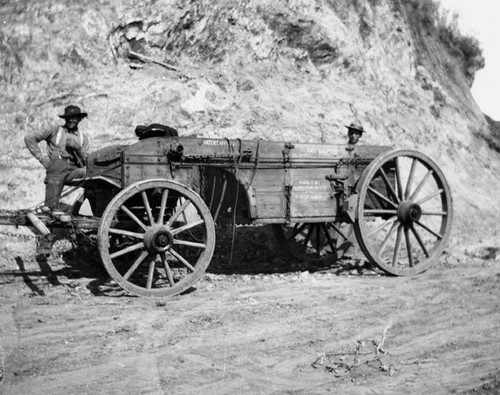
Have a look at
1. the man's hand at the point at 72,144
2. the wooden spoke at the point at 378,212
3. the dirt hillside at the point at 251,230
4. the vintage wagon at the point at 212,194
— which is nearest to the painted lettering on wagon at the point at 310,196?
the vintage wagon at the point at 212,194

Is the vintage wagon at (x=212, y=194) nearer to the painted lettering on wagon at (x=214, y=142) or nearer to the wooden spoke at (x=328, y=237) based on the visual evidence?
the painted lettering on wagon at (x=214, y=142)

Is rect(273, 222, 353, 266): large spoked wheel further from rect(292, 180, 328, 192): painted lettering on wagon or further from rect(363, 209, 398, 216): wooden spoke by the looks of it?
rect(292, 180, 328, 192): painted lettering on wagon

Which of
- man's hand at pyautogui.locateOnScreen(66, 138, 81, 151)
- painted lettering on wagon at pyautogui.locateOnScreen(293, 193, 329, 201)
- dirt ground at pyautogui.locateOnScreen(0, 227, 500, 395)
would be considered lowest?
dirt ground at pyautogui.locateOnScreen(0, 227, 500, 395)

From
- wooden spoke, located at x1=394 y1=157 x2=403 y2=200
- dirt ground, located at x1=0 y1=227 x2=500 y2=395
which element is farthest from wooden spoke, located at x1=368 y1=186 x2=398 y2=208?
dirt ground, located at x1=0 y1=227 x2=500 y2=395

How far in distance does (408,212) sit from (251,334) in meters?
3.59

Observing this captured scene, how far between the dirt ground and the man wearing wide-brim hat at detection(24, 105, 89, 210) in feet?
3.76

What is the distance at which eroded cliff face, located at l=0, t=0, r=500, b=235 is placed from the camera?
38.1 feet

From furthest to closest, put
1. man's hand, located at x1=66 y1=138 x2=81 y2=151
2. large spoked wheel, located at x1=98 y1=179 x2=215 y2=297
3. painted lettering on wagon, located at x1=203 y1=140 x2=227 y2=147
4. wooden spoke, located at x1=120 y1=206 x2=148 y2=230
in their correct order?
man's hand, located at x1=66 y1=138 x2=81 y2=151 → painted lettering on wagon, located at x1=203 y1=140 x2=227 y2=147 → wooden spoke, located at x1=120 y1=206 x2=148 y2=230 → large spoked wheel, located at x1=98 y1=179 x2=215 y2=297

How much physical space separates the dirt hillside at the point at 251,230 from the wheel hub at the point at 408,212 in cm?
78

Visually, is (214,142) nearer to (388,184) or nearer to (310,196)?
(310,196)

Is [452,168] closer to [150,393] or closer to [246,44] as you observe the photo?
[246,44]

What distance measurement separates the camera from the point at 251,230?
11.0 metres

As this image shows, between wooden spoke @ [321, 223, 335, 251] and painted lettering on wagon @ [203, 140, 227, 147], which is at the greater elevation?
painted lettering on wagon @ [203, 140, 227, 147]

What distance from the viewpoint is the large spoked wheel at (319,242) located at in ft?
33.2
